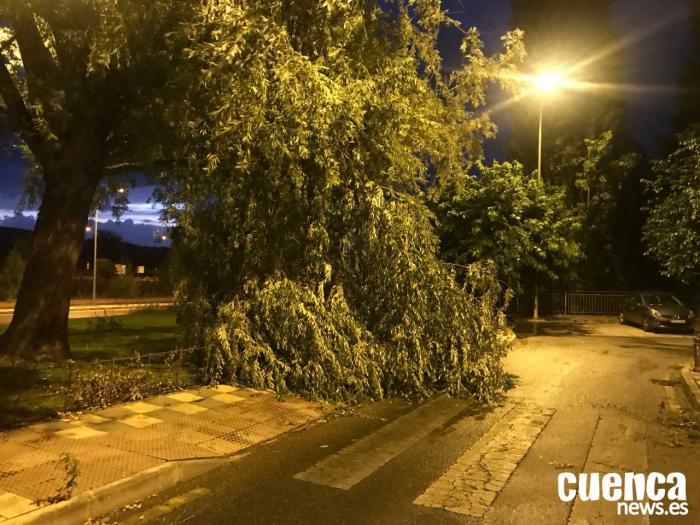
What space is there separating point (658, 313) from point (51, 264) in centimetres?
1948

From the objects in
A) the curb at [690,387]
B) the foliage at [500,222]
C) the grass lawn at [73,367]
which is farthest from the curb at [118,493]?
the foliage at [500,222]

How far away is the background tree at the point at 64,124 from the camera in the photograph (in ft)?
30.8

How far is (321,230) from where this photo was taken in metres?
9.07

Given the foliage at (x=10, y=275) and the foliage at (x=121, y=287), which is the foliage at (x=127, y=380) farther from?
the foliage at (x=121, y=287)

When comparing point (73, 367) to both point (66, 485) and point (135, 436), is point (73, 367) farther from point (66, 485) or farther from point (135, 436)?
point (66, 485)

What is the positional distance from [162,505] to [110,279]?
117ft

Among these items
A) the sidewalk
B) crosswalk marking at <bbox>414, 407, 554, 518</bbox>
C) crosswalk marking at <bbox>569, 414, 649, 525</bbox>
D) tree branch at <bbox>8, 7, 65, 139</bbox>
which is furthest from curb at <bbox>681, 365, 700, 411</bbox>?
tree branch at <bbox>8, 7, 65, 139</bbox>

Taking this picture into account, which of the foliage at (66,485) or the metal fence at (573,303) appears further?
the metal fence at (573,303)

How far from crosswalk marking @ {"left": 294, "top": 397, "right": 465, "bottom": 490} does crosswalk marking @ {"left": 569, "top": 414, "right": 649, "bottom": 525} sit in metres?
1.92

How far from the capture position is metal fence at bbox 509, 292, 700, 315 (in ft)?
94.7

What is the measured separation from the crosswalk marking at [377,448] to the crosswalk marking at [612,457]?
6.30 ft

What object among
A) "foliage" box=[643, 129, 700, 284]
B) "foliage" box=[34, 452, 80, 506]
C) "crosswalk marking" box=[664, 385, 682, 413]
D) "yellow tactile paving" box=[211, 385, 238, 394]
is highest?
"foliage" box=[643, 129, 700, 284]

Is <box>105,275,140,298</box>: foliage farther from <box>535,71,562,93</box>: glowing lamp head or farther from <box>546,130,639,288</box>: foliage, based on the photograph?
<box>535,71,562,93</box>: glowing lamp head

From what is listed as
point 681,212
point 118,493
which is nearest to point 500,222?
point 681,212
